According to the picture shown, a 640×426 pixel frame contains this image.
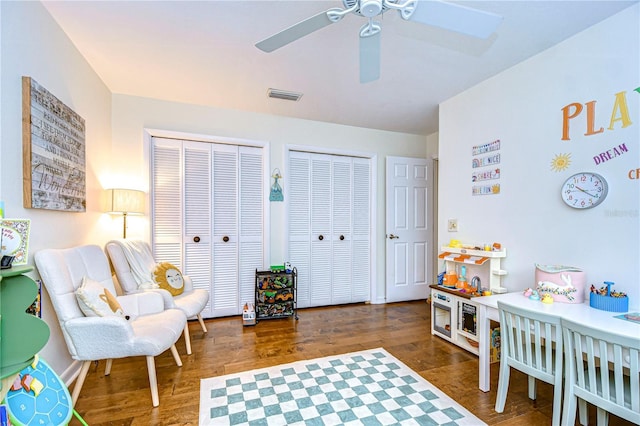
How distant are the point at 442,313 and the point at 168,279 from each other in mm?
2609

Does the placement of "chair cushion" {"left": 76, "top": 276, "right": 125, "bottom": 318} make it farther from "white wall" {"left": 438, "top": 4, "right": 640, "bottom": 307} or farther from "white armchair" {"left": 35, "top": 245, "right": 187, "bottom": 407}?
"white wall" {"left": 438, "top": 4, "right": 640, "bottom": 307}

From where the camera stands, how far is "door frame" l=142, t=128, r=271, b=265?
119 inches

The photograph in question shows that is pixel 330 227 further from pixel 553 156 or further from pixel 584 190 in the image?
pixel 584 190

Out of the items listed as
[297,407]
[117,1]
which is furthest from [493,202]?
[117,1]

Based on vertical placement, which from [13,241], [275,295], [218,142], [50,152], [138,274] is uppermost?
[218,142]

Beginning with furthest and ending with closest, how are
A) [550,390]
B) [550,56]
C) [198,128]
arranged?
[198,128], [550,56], [550,390]

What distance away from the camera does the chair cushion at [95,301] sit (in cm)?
168

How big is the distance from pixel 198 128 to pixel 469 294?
10.5 ft

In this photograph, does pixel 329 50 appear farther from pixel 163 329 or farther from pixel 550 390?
pixel 550 390

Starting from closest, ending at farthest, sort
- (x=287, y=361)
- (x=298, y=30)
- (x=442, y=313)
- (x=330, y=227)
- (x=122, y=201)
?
1. (x=298, y=30)
2. (x=287, y=361)
3. (x=122, y=201)
4. (x=442, y=313)
5. (x=330, y=227)

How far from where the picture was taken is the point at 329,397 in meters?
1.86

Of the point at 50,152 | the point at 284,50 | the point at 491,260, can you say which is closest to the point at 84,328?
the point at 50,152

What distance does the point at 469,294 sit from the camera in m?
2.51

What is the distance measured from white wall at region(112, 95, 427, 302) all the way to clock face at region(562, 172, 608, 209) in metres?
2.21
